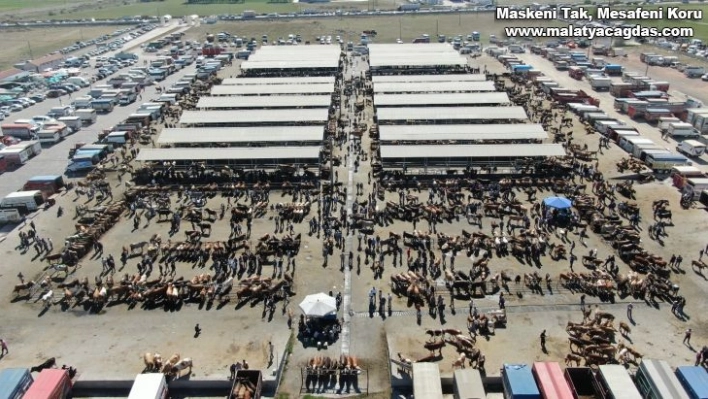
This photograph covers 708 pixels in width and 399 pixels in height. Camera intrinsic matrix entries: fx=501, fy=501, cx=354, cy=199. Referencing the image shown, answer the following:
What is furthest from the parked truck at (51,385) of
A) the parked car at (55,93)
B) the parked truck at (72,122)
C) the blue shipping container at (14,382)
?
the parked car at (55,93)

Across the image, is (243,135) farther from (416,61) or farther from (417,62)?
(416,61)

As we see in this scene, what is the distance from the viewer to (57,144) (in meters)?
78.0

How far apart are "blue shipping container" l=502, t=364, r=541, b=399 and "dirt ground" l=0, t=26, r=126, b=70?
501 ft

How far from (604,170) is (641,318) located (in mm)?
30527

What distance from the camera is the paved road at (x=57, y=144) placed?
64938 mm

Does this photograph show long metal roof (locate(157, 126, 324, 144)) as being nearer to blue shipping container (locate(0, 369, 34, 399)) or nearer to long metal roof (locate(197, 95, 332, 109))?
long metal roof (locate(197, 95, 332, 109))

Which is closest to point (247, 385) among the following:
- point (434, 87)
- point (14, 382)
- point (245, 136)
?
point (14, 382)

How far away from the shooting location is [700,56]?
413 feet

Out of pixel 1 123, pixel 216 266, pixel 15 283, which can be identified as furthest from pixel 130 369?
pixel 1 123

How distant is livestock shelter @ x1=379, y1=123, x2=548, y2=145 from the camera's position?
6625cm

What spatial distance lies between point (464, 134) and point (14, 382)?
5453cm

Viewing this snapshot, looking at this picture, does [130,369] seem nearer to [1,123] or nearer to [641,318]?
[641,318]

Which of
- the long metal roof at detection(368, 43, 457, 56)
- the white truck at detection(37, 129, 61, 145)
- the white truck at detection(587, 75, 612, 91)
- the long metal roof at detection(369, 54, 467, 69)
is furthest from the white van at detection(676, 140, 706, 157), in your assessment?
the white truck at detection(37, 129, 61, 145)

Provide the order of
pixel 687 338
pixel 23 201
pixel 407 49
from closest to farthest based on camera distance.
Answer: pixel 687 338
pixel 23 201
pixel 407 49
